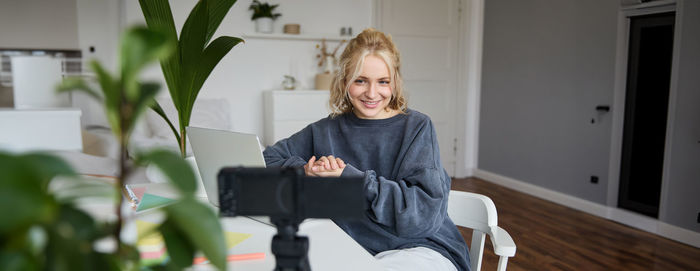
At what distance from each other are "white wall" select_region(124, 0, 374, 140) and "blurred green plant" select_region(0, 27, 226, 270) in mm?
4657

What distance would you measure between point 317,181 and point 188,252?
203mm

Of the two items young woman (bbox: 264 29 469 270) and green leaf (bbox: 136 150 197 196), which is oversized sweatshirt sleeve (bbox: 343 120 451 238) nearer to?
young woman (bbox: 264 29 469 270)

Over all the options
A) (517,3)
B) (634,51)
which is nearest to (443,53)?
(517,3)

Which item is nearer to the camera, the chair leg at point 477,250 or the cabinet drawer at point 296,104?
the chair leg at point 477,250

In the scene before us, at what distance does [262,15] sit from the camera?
479 centimetres

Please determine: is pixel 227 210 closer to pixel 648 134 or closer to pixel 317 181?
pixel 317 181

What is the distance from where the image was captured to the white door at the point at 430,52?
17.7ft

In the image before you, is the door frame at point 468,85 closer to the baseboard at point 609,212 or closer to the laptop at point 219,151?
the baseboard at point 609,212

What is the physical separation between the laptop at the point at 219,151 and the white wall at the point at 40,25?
648 centimetres

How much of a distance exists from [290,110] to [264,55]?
0.67 meters

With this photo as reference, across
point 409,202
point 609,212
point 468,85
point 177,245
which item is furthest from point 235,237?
point 468,85

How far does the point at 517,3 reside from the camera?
5094 millimetres

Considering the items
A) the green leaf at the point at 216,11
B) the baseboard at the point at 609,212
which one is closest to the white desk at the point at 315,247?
the green leaf at the point at 216,11

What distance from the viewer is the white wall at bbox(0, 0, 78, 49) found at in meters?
6.70
